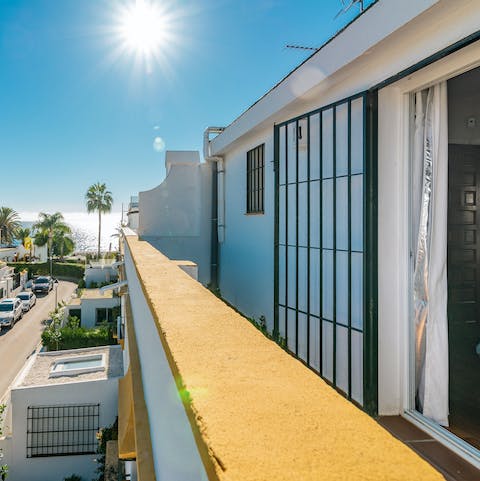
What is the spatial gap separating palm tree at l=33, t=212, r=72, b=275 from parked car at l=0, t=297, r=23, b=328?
84.7ft

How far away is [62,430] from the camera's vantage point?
1102 cm

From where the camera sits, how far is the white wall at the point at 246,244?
7.67m

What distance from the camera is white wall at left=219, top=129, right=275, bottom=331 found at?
7672 millimetres

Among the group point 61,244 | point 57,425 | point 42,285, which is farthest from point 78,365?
point 61,244

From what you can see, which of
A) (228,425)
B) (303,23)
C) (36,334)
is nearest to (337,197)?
(228,425)

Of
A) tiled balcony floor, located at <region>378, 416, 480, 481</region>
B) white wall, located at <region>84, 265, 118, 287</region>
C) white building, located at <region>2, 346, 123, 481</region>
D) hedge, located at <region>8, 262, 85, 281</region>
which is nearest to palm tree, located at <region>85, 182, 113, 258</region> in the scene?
hedge, located at <region>8, 262, 85, 281</region>

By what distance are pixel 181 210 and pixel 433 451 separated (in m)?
9.53

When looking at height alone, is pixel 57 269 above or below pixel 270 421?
below

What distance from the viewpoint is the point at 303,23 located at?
10.2 m

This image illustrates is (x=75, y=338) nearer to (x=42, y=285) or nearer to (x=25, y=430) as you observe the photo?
(x=25, y=430)

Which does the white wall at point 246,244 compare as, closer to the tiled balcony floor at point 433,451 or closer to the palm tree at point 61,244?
the tiled balcony floor at point 433,451

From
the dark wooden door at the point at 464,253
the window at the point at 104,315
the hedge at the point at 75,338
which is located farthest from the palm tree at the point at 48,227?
the dark wooden door at the point at 464,253

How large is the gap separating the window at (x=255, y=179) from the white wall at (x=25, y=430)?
654 cm

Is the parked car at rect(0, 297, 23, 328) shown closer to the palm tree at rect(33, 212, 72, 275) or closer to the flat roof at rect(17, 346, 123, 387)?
the flat roof at rect(17, 346, 123, 387)
